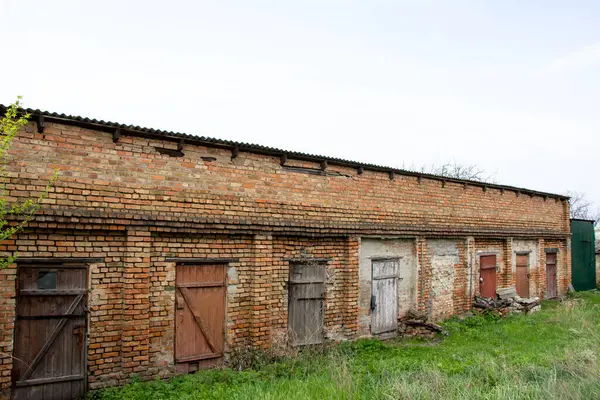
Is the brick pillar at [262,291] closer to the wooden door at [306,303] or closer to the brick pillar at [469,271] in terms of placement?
the wooden door at [306,303]

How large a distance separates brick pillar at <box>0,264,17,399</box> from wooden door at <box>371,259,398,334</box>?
7978 millimetres

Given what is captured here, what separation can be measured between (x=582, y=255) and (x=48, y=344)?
24121 millimetres

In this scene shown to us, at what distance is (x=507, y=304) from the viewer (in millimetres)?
15461

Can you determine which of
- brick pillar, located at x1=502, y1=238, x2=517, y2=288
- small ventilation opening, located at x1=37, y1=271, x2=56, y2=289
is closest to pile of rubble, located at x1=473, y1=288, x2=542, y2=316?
brick pillar, located at x1=502, y1=238, x2=517, y2=288

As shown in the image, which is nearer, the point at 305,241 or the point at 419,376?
the point at 419,376

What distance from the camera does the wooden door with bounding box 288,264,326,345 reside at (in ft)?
33.3

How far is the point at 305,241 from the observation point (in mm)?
10383

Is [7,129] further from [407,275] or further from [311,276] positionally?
[407,275]

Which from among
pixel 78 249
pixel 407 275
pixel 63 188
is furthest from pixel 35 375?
pixel 407 275

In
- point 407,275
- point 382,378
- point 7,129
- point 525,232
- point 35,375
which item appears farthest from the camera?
point 525,232

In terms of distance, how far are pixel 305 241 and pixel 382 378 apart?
3726 mm

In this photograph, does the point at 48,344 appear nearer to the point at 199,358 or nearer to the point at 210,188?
the point at 199,358

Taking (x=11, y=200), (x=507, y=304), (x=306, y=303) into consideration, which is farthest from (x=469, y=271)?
(x=11, y=200)

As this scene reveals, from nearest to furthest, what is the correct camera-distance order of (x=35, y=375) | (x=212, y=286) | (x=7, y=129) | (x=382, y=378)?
(x=7, y=129) → (x=35, y=375) → (x=382, y=378) → (x=212, y=286)
